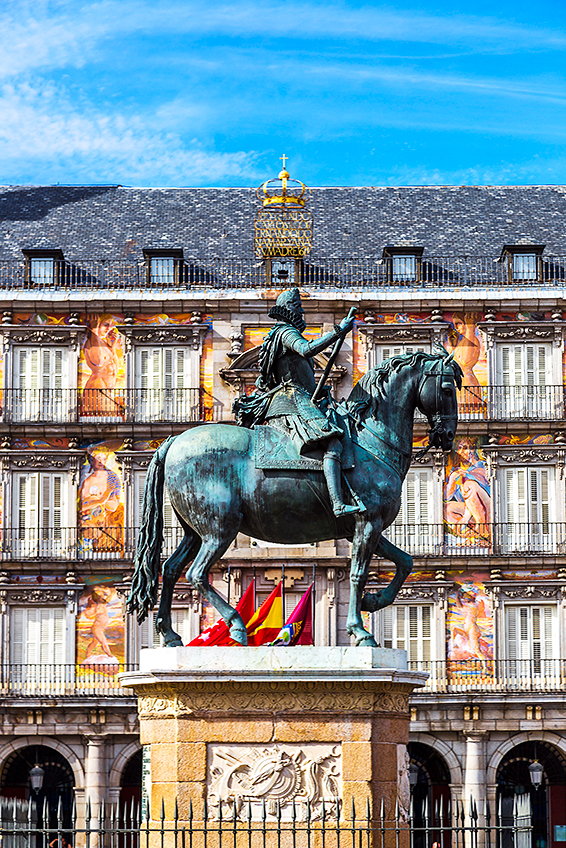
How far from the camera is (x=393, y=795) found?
12.1m

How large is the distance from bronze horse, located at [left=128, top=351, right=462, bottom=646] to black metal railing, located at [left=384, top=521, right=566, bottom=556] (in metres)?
28.5

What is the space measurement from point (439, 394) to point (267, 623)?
3.40m

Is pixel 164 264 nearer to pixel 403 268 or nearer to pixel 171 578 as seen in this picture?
pixel 403 268

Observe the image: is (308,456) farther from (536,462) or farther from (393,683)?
(536,462)

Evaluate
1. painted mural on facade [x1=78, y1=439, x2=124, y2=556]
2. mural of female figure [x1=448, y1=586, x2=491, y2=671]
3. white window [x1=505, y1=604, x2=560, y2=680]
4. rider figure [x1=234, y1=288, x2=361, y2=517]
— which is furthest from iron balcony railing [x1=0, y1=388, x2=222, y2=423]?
rider figure [x1=234, y1=288, x2=361, y2=517]

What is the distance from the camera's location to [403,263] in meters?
43.9

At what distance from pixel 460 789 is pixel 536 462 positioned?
9.17 metres

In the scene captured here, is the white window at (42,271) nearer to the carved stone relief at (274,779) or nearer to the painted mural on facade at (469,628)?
the painted mural on facade at (469,628)

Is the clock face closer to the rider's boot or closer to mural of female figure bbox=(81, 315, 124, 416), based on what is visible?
mural of female figure bbox=(81, 315, 124, 416)

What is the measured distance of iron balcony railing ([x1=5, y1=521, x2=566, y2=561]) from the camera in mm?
41438

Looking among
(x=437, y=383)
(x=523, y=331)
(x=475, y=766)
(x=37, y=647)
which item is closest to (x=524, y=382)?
(x=523, y=331)

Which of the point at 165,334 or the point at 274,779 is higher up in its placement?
the point at 165,334

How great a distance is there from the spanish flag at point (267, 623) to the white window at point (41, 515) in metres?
26.1

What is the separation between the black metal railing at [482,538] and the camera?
41.5 metres
